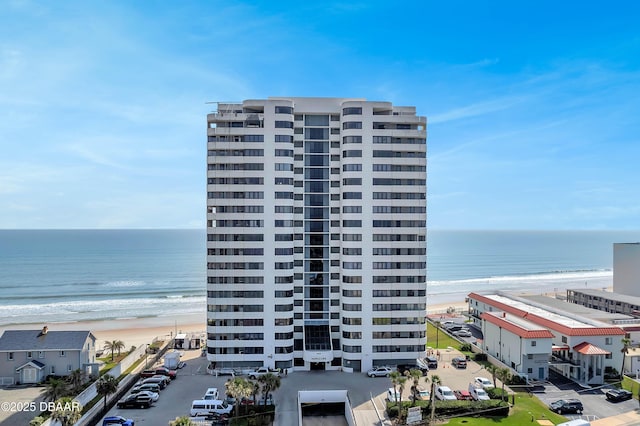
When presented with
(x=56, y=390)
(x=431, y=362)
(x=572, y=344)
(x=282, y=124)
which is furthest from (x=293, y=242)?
(x=572, y=344)

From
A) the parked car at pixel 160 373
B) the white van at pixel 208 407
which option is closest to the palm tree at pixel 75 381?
the parked car at pixel 160 373

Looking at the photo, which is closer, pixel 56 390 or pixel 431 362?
pixel 56 390

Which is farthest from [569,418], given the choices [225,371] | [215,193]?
[215,193]

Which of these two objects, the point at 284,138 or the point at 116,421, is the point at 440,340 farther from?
the point at 116,421

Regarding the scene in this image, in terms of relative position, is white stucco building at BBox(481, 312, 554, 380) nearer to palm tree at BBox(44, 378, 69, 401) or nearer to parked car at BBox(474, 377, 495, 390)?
parked car at BBox(474, 377, 495, 390)

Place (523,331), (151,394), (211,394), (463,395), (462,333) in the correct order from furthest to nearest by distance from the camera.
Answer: (462,333), (523,331), (463,395), (151,394), (211,394)

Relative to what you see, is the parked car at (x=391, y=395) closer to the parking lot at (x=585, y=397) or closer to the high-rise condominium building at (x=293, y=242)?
the high-rise condominium building at (x=293, y=242)

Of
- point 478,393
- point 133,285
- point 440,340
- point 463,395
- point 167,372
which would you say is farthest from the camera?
point 133,285
